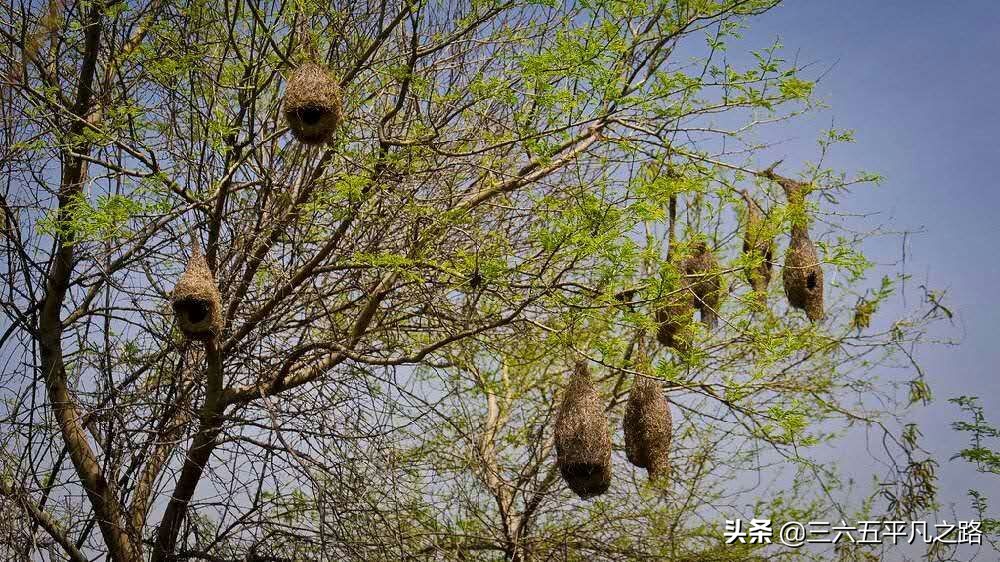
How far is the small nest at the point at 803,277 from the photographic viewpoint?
243 inches

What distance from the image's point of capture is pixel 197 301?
15.8 ft

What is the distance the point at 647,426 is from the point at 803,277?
1603 millimetres

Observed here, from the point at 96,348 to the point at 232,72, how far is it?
1.92 metres

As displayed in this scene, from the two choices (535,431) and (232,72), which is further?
(535,431)

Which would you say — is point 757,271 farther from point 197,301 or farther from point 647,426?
point 197,301

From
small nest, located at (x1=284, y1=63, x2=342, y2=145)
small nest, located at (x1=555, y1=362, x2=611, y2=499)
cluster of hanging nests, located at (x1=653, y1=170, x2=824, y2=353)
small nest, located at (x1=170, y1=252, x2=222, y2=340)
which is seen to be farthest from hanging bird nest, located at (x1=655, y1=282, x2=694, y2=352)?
small nest, located at (x1=170, y1=252, x2=222, y2=340)

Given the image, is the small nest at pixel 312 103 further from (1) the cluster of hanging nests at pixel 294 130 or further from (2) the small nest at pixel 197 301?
(2) the small nest at pixel 197 301

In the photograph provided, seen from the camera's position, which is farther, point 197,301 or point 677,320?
point 677,320

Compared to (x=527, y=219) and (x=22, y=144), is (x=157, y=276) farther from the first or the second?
(x=527, y=219)

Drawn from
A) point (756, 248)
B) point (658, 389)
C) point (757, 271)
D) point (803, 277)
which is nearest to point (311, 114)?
point (658, 389)

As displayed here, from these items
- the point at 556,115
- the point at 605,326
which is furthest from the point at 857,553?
the point at 556,115

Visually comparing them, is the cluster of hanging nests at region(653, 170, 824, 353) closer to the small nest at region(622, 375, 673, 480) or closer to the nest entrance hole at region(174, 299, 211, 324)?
the small nest at region(622, 375, 673, 480)

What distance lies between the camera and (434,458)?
7.59 metres

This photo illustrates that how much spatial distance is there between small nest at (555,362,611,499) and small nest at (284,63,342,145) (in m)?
1.91
